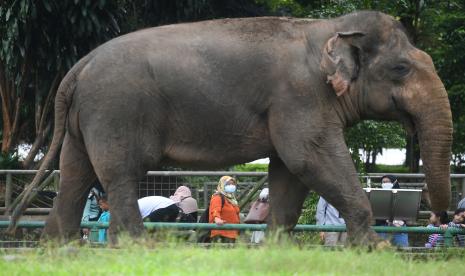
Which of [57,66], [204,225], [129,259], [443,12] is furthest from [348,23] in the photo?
[443,12]

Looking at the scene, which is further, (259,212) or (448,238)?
(259,212)

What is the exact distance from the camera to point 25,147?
3862 centimetres

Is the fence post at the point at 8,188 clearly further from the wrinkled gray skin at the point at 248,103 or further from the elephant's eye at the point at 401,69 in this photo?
the elephant's eye at the point at 401,69

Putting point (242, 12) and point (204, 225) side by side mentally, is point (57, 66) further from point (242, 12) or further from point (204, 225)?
point (204, 225)

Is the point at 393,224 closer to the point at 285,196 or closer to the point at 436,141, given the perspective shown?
the point at 285,196

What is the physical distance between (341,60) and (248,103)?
1.00 m

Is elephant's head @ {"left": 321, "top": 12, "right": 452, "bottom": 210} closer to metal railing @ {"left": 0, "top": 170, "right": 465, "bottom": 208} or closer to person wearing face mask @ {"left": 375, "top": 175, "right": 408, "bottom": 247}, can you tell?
person wearing face mask @ {"left": 375, "top": 175, "right": 408, "bottom": 247}

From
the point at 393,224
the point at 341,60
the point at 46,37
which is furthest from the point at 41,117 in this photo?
the point at 341,60

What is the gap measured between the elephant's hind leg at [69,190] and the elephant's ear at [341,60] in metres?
2.57

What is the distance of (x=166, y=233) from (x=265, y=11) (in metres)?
17.9

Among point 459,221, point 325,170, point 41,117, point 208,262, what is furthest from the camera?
point 41,117

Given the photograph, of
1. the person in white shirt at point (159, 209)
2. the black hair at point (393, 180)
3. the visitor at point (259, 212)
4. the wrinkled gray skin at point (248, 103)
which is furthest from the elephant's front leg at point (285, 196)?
the black hair at point (393, 180)

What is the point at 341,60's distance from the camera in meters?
12.2

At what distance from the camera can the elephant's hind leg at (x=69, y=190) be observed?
12.5 m
